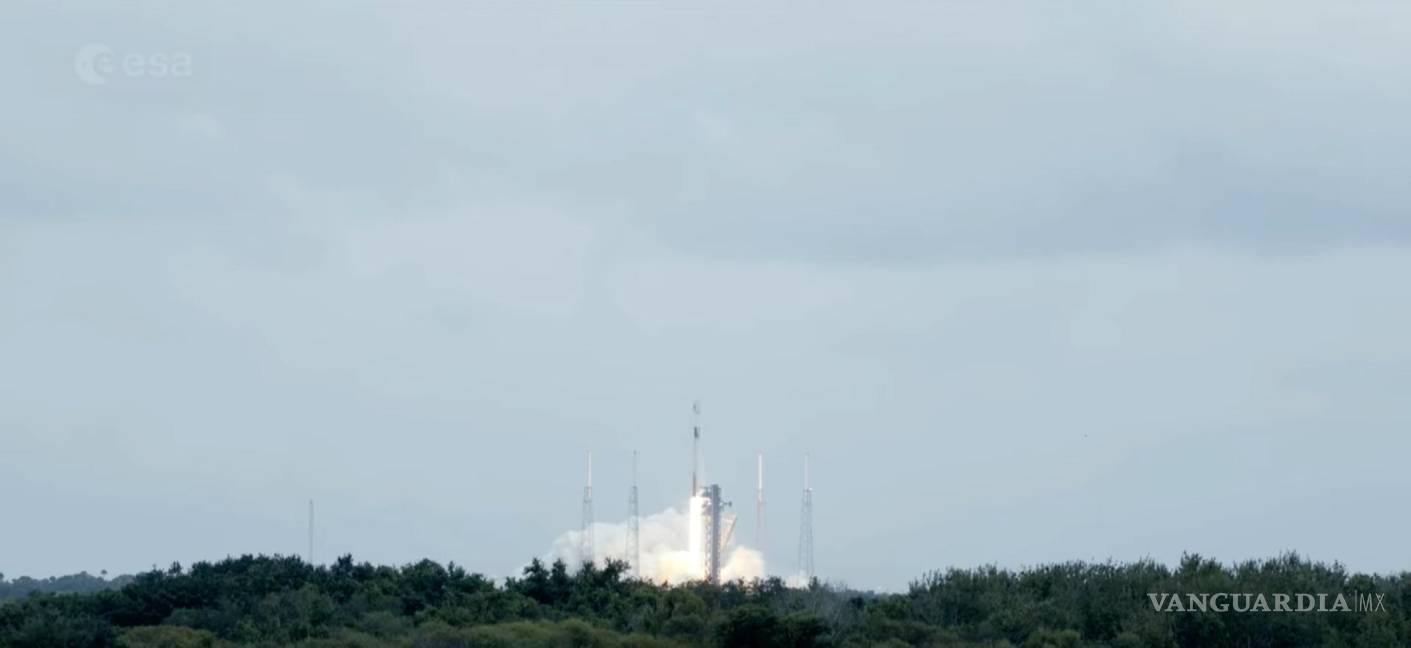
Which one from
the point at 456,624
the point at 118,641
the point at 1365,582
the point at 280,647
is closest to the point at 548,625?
the point at 456,624

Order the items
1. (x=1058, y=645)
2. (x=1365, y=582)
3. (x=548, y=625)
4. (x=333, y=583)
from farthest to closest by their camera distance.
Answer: (x=333, y=583) → (x=1365, y=582) → (x=548, y=625) → (x=1058, y=645)

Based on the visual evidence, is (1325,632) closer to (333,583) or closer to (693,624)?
(693,624)

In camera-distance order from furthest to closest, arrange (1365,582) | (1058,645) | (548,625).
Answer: (1365,582) < (548,625) < (1058,645)

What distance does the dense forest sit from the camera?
39281mm

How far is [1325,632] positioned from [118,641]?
23767 mm

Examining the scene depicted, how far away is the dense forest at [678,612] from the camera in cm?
3928

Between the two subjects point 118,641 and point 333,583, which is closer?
point 118,641

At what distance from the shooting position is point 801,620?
3875cm

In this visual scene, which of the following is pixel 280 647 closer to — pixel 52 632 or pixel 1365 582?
pixel 52 632

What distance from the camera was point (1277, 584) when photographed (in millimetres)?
42438

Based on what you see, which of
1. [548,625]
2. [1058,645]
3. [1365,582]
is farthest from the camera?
[1365,582]

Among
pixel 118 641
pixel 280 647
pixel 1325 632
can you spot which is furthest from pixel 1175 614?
pixel 118 641

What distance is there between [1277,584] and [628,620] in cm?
1382

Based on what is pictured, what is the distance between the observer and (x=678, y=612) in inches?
1662
